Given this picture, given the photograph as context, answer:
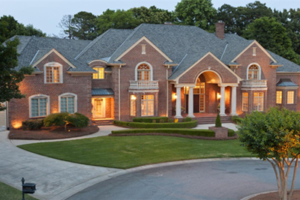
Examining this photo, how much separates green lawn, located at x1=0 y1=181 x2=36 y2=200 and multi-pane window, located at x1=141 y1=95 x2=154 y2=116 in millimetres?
23146

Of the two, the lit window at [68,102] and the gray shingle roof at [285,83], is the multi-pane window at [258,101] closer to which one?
the gray shingle roof at [285,83]

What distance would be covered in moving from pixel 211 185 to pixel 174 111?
80.2 feet

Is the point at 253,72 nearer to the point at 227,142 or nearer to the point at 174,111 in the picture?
the point at 174,111

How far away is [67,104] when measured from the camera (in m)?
35.0

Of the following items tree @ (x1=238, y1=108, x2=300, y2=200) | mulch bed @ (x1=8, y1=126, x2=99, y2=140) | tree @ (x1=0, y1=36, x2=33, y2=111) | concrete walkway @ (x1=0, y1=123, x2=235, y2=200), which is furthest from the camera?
mulch bed @ (x1=8, y1=126, x2=99, y2=140)

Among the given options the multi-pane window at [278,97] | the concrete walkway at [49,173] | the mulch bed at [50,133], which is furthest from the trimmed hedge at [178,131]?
the multi-pane window at [278,97]

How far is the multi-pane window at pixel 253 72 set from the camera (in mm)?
43312

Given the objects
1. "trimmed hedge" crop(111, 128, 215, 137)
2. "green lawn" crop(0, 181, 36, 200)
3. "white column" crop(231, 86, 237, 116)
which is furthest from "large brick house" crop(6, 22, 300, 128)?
"green lawn" crop(0, 181, 36, 200)

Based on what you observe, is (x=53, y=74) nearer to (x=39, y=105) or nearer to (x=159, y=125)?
(x=39, y=105)

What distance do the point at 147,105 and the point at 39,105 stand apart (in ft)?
38.4

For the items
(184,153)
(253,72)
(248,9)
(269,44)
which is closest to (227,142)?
(184,153)

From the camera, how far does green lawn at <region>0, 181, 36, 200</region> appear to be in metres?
14.5

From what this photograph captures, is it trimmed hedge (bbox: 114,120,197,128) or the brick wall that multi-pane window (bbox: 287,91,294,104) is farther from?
the brick wall

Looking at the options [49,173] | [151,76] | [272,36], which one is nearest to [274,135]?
[49,173]
